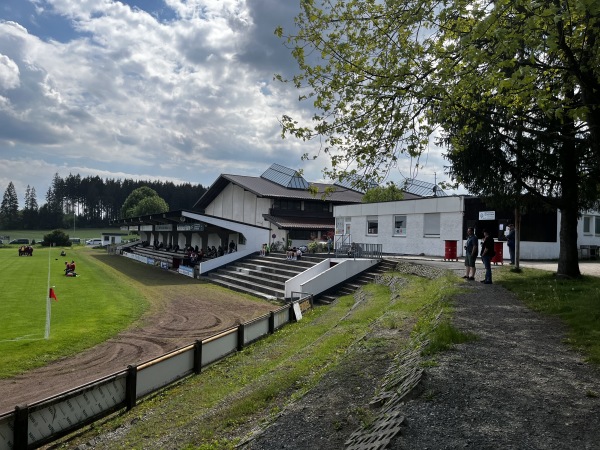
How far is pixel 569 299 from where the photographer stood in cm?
1045

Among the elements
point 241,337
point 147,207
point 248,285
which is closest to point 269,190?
point 248,285

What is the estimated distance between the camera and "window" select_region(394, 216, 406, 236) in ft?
96.4

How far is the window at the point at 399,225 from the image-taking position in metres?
29.4

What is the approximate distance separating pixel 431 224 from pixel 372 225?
530 cm

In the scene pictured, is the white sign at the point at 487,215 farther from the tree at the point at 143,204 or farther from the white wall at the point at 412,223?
the tree at the point at 143,204

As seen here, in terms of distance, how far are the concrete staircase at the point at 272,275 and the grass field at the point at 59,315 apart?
571 cm

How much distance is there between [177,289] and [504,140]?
18.6 m

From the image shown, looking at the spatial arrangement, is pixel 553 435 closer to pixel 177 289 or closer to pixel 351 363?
pixel 351 363

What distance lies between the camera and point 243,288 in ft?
84.0

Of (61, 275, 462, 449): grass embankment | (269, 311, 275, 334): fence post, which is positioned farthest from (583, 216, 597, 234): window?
(269, 311, 275, 334): fence post

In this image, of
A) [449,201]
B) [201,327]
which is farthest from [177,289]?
[449,201]

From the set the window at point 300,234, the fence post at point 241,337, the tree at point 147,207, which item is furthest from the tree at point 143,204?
the fence post at point 241,337

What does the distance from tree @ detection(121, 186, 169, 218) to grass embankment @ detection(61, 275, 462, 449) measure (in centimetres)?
7721

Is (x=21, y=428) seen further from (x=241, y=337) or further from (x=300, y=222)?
(x=300, y=222)
